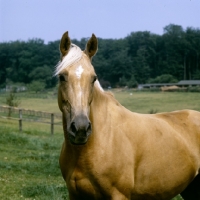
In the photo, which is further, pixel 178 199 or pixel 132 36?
pixel 132 36

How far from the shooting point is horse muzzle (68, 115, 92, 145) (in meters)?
3.01

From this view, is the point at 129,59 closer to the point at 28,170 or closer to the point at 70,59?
the point at 28,170

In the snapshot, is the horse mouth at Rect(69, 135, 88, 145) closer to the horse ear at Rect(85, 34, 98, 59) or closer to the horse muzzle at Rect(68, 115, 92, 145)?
the horse muzzle at Rect(68, 115, 92, 145)

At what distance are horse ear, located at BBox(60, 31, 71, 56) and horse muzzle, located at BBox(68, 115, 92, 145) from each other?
83 centimetres

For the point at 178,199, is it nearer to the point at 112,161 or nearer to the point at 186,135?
the point at 186,135

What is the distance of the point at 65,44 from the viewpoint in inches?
142

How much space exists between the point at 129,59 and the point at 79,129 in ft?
143

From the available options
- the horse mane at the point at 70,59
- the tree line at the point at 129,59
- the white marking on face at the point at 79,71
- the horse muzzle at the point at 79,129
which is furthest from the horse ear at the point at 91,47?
the tree line at the point at 129,59

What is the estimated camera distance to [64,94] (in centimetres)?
334

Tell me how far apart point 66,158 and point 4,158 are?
7.62 metres

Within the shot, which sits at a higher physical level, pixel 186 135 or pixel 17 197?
pixel 186 135

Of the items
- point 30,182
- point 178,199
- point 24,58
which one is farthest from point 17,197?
point 24,58

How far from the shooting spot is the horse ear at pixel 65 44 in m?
3.57

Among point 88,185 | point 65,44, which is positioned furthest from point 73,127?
point 65,44
